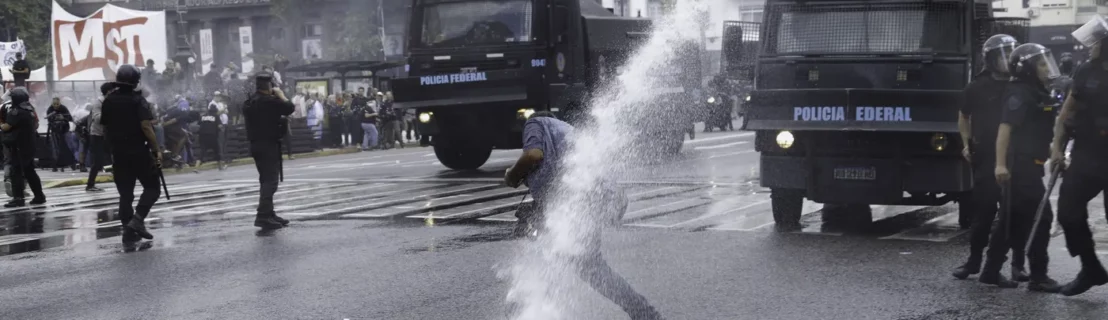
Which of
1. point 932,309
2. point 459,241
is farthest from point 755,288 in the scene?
point 459,241

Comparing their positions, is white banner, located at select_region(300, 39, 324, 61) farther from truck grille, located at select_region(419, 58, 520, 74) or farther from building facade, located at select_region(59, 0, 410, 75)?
truck grille, located at select_region(419, 58, 520, 74)

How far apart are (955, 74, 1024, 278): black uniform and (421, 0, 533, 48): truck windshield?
12773 mm

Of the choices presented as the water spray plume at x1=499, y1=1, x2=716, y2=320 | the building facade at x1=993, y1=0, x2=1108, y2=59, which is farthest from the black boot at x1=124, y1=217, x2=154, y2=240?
the building facade at x1=993, y1=0, x2=1108, y2=59

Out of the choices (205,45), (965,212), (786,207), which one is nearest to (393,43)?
(205,45)

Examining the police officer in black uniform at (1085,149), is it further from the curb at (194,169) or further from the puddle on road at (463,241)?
the curb at (194,169)

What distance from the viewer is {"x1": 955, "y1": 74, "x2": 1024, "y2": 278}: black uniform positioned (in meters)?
9.24

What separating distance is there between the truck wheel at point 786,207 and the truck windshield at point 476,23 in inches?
375

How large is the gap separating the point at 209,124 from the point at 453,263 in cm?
1861

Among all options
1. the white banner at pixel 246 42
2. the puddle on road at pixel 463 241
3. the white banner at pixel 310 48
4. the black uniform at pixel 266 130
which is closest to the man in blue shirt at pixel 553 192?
the puddle on road at pixel 463 241

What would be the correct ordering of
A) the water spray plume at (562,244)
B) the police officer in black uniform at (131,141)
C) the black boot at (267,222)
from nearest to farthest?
1. the water spray plume at (562,244)
2. the police officer in black uniform at (131,141)
3. the black boot at (267,222)

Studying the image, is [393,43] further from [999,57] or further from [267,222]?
[999,57]

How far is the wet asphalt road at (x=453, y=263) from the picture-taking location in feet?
27.7

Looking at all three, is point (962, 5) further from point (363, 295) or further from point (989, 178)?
point (363, 295)

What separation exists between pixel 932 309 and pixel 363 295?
140 inches
